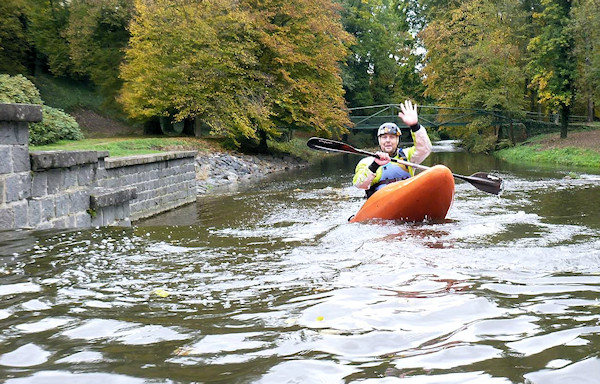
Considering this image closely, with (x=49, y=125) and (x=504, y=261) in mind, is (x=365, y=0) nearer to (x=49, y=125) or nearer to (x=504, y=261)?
(x=49, y=125)

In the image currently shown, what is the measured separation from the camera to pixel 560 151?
85.0ft

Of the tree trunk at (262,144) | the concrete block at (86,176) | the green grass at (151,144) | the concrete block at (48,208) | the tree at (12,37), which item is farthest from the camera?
the tree at (12,37)

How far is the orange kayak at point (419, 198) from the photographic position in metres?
7.03

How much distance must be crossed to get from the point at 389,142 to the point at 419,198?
4.39ft

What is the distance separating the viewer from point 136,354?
8.18 ft

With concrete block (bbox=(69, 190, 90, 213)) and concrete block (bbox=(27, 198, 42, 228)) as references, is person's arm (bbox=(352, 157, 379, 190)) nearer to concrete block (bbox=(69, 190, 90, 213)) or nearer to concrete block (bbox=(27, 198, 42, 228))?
concrete block (bbox=(69, 190, 90, 213))

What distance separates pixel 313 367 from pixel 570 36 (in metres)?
29.3

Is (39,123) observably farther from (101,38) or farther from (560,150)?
(560,150)

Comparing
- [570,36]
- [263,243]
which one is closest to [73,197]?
[263,243]

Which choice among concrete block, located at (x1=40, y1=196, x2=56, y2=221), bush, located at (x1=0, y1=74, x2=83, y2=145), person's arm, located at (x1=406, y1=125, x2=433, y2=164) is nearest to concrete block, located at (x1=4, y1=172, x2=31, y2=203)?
concrete block, located at (x1=40, y1=196, x2=56, y2=221)

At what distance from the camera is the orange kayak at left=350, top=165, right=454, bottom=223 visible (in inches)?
277

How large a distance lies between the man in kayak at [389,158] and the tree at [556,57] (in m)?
22.9

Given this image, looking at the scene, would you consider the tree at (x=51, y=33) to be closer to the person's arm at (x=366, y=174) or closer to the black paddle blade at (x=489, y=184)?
the person's arm at (x=366, y=174)

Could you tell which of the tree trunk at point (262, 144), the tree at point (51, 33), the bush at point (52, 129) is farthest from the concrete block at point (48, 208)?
the tree at point (51, 33)
